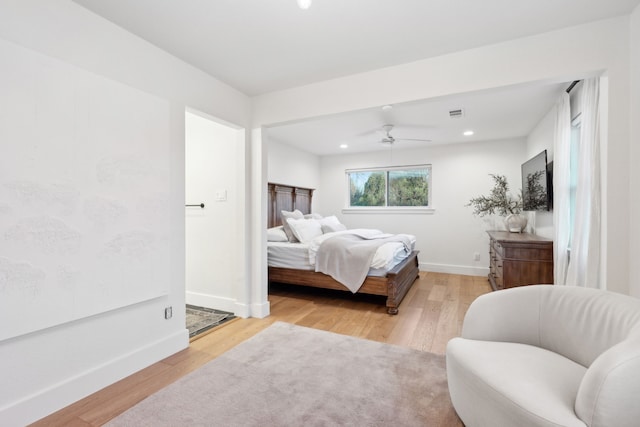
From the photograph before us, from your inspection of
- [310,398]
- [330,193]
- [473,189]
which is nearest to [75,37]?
[310,398]

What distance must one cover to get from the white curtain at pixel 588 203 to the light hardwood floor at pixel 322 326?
1105 mm

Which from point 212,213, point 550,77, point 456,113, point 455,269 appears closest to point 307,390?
point 212,213

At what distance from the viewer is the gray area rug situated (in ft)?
5.02

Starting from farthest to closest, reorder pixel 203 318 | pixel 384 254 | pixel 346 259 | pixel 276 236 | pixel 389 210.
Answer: pixel 389 210, pixel 276 236, pixel 346 259, pixel 384 254, pixel 203 318

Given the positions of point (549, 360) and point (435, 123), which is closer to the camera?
point (549, 360)

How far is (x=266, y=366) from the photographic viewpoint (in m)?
2.06

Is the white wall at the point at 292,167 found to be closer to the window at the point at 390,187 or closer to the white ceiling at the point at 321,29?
the window at the point at 390,187

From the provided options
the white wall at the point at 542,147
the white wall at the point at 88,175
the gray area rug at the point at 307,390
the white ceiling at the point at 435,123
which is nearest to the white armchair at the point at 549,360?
the gray area rug at the point at 307,390

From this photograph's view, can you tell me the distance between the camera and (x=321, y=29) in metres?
1.94

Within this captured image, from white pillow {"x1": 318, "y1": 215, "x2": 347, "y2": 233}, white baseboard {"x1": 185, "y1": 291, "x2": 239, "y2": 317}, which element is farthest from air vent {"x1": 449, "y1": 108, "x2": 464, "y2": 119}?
white baseboard {"x1": 185, "y1": 291, "x2": 239, "y2": 317}

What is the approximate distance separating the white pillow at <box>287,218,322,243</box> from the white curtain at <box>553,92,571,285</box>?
2.75 m

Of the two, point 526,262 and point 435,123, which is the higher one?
point 435,123

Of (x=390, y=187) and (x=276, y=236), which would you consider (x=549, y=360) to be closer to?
(x=276, y=236)

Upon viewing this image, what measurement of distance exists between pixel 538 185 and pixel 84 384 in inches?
188
